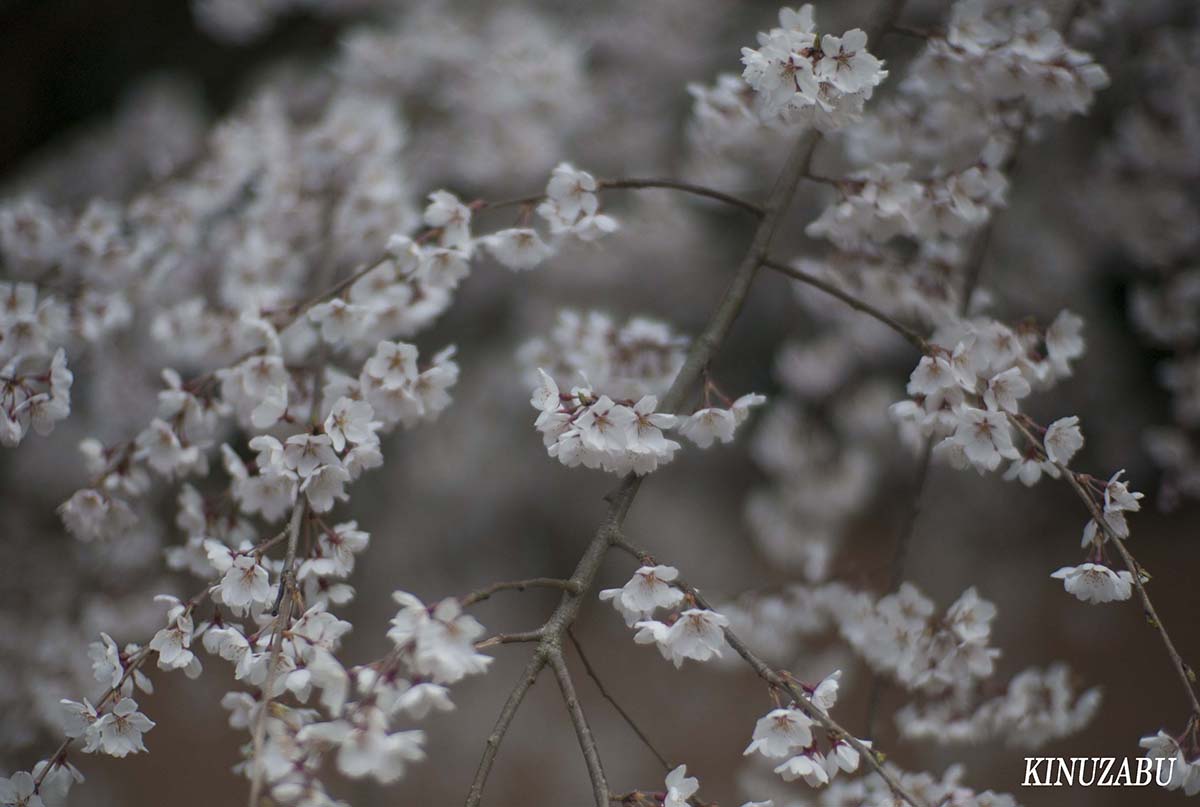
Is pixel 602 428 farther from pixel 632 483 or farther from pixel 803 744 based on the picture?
pixel 803 744

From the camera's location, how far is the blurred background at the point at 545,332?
2.17 m

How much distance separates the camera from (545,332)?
332 cm

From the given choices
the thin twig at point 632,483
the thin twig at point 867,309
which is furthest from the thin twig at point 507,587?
the thin twig at point 867,309

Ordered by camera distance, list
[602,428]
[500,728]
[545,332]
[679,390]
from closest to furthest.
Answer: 1. [500,728]
2. [602,428]
3. [679,390]
4. [545,332]

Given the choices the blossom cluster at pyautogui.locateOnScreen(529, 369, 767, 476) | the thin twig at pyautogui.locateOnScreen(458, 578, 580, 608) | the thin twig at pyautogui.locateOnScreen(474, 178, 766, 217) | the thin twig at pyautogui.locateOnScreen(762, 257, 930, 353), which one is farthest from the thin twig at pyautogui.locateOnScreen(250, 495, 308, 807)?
the thin twig at pyautogui.locateOnScreen(762, 257, 930, 353)

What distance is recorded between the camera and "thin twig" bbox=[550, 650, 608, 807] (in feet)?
2.91

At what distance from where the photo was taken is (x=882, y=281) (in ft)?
5.18

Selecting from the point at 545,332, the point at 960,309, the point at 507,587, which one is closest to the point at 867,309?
the point at 960,309

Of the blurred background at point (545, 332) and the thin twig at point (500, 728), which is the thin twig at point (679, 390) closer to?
the thin twig at point (500, 728)

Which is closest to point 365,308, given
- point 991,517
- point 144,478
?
point 144,478

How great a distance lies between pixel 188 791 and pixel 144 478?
2579 mm

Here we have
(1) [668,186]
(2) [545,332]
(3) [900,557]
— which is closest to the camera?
(1) [668,186]

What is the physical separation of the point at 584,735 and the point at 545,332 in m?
2.47

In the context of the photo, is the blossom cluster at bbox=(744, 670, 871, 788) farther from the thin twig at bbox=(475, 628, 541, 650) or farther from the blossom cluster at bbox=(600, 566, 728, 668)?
the thin twig at bbox=(475, 628, 541, 650)
